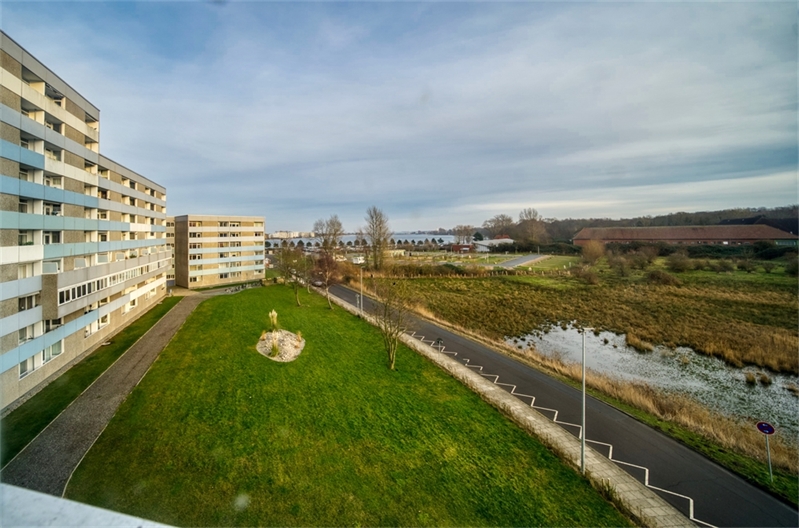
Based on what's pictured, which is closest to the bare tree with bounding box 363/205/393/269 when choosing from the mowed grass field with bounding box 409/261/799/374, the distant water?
the mowed grass field with bounding box 409/261/799/374

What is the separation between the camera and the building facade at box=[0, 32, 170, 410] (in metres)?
14.9

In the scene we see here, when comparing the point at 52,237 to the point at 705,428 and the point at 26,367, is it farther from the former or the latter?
the point at 705,428

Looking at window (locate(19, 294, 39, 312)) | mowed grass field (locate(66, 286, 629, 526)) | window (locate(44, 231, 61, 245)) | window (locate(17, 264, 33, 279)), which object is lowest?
mowed grass field (locate(66, 286, 629, 526))

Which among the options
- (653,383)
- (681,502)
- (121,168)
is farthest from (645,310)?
(121,168)

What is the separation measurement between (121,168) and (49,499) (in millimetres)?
34153

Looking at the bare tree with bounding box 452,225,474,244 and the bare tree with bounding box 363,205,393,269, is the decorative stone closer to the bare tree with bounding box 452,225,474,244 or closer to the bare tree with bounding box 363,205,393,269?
the bare tree with bounding box 363,205,393,269

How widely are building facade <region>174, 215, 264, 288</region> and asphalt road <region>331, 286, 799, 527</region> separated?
40.1 meters

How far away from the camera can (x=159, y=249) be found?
39438mm

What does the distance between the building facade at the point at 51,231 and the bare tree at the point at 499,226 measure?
5313 inches

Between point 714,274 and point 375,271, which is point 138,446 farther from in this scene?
point 714,274

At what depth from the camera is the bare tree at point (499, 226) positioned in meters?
150

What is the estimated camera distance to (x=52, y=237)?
1889 cm

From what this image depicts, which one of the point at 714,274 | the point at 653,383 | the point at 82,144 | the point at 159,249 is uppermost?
the point at 82,144

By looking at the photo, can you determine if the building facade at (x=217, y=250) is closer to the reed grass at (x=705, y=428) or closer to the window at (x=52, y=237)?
the window at (x=52, y=237)
